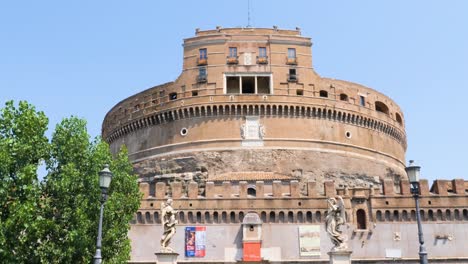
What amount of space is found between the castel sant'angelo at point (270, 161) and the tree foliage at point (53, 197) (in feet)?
47.6

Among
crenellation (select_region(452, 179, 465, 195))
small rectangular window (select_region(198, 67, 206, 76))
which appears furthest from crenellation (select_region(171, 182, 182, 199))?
crenellation (select_region(452, 179, 465, 195))

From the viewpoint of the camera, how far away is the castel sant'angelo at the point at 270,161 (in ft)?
119

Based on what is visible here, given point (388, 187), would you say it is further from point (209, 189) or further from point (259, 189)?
point (209, 189)

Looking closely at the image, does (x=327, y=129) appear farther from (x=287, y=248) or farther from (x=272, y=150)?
(x=287, y=248)

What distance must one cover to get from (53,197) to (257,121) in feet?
87.8

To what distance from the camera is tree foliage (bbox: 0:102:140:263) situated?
1919 centimetres

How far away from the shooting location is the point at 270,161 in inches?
1758

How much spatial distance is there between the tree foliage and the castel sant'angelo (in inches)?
571

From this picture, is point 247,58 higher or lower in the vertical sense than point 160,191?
higher

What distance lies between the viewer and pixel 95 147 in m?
22.6

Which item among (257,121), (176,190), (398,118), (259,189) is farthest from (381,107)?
(176,190)

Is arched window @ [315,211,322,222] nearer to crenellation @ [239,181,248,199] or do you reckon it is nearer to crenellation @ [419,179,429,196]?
crenellation @ [239,181,248,199]

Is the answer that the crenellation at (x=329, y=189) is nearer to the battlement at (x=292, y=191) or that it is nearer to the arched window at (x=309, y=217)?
the battlement at (x=292, y=191)

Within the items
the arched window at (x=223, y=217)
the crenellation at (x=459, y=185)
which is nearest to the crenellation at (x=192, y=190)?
the arched window at (x=223, y=217)
